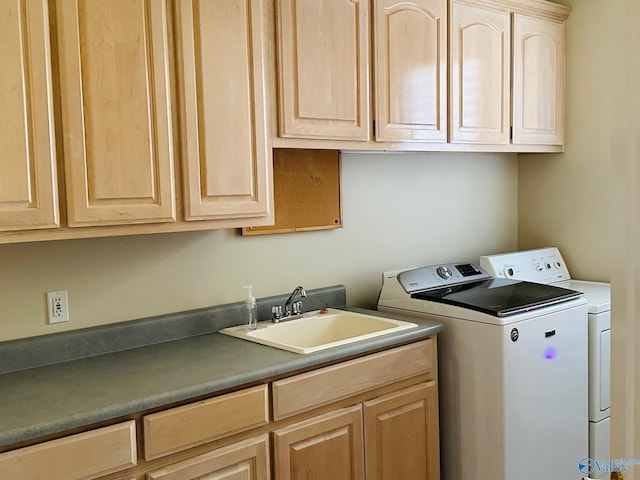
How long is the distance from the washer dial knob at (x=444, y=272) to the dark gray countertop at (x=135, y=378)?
25.3 inches

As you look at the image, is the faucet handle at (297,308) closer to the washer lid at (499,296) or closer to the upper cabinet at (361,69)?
the washer lid at (499,296)

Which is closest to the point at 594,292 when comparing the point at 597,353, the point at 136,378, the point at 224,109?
the point at 597,353

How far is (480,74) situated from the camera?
3088mm

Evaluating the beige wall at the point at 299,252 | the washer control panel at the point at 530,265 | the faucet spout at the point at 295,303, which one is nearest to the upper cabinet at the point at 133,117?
the beige wall at the point at 299,252

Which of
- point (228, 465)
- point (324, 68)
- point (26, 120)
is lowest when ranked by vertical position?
point (228, 465)

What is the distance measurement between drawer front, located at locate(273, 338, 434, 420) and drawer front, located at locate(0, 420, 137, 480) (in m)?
0.51

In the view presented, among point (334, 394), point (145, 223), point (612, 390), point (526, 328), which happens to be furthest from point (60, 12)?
point (526, 328)

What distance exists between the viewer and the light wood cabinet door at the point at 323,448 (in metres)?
2.09

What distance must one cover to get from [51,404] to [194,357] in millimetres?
542

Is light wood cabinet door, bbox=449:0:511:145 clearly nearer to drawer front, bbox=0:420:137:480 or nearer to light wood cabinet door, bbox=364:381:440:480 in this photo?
light wood cabinet door, bbox=364:381:440:480

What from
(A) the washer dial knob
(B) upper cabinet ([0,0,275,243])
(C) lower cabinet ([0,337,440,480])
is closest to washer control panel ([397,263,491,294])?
(A) the washer dial knob

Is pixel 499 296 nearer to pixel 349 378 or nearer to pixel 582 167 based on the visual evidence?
pixel 349 378

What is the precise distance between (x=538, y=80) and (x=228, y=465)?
257 centimetres

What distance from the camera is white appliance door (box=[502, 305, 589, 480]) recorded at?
8.39 ft
